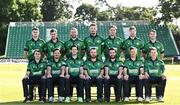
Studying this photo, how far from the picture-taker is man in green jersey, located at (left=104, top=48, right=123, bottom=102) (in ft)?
46.8

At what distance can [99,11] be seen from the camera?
304 ft

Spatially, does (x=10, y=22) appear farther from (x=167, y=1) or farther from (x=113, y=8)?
(x=113, y=8)

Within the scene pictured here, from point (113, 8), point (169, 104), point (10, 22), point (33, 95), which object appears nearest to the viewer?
point (169, 104)

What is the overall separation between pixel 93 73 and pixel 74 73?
50cm

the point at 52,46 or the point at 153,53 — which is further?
the point at 52,46

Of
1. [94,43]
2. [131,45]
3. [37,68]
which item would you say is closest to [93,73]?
[94,43]

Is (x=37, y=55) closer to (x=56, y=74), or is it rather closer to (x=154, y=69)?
(x=56, y=74)

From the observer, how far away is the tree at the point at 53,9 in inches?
3098

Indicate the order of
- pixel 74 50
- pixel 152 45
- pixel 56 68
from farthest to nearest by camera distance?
pixel 152 45
pixel 56 68
pixel 74 50

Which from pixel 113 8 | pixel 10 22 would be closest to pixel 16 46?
pixel 10 22

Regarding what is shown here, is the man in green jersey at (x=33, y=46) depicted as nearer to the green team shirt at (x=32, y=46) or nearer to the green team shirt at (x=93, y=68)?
the green team shirt at (x=32, y=46)

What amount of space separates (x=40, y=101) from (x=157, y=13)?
48.2 m

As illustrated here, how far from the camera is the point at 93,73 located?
14.4 metres

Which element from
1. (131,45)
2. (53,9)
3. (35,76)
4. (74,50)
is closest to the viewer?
(74,50)
